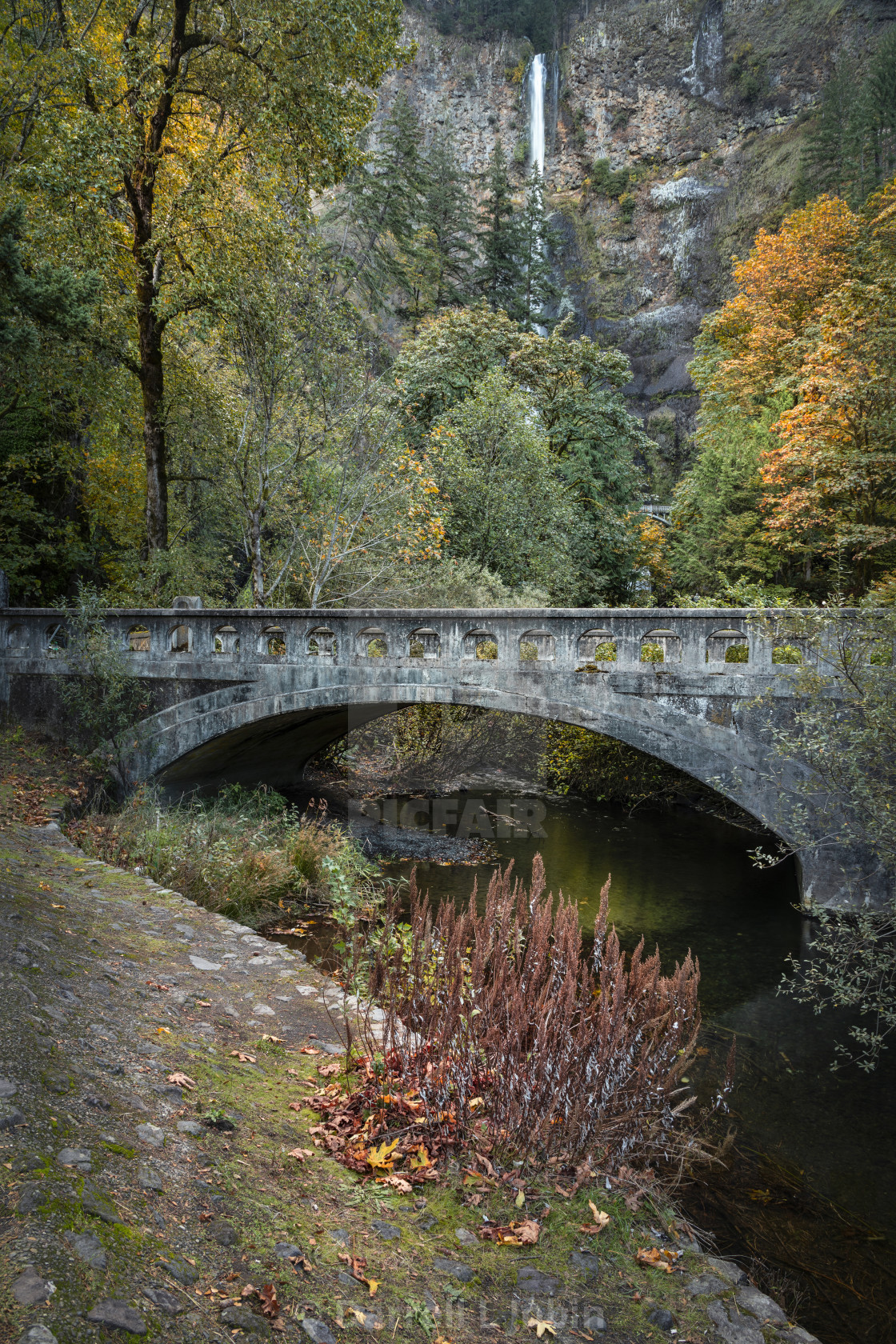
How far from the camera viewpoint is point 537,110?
44.4 metres

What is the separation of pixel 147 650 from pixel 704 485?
14846mm

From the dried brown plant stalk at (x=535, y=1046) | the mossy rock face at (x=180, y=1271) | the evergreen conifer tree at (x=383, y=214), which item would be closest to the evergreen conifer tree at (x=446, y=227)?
the evergreen conifer tree at (x=383, y=214)

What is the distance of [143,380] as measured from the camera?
12.6 m

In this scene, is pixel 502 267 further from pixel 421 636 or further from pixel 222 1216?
pixel 222 1216

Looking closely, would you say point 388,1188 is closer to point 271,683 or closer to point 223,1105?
point 223,1105

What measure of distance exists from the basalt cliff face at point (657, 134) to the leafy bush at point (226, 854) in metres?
25.7

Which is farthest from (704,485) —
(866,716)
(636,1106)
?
(636,1106)

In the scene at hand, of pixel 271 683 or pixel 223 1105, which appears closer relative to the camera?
pixel 223 1105

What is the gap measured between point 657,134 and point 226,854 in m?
46.6

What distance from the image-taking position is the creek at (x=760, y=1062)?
430 cm

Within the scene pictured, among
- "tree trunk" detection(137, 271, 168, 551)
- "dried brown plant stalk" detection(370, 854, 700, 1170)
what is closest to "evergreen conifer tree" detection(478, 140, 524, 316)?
"tree trunk" detection(137, 271, 168, 551)

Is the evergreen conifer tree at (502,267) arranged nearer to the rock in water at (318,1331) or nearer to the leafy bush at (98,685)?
the leafy bush at (98,685)

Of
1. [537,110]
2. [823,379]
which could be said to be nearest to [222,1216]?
[823,379]

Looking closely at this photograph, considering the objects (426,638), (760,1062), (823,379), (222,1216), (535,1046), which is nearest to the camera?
(222,1216)
